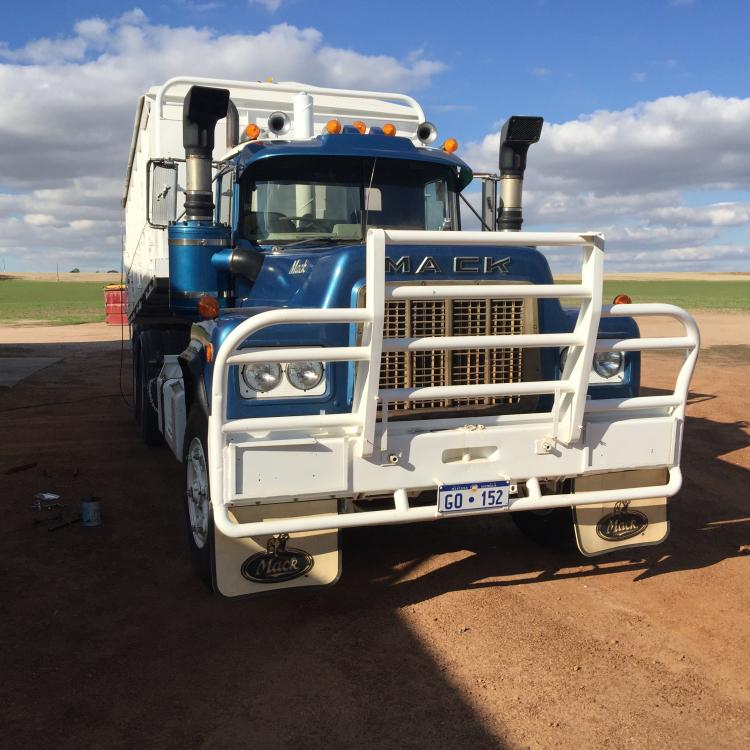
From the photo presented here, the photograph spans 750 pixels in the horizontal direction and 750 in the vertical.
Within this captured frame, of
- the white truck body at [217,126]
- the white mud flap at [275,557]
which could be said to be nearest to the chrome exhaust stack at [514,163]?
the white truck body at [217,126]

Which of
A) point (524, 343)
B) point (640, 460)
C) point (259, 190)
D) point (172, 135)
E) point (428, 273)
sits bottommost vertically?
point (640, 460)

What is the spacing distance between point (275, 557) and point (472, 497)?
1064 millimetres

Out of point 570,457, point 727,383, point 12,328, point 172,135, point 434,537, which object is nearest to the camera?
point 570,457

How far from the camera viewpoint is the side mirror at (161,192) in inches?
230

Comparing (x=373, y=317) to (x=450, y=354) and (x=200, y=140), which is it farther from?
(x=200, y=140)

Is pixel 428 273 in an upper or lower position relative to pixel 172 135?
lower

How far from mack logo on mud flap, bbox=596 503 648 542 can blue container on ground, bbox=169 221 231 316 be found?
10.0 feet

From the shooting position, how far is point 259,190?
18.8 ft

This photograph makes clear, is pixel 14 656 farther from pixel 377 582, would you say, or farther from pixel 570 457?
pixel 570 457

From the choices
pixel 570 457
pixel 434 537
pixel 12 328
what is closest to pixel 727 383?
pixel 434 537

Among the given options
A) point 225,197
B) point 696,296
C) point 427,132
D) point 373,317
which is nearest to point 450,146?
point 427,132

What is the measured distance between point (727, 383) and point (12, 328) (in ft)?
73.7

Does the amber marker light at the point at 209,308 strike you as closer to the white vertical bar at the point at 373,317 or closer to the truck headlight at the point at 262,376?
the truck headlight at the point at 262,376

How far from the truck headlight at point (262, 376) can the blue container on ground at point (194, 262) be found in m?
1.78
